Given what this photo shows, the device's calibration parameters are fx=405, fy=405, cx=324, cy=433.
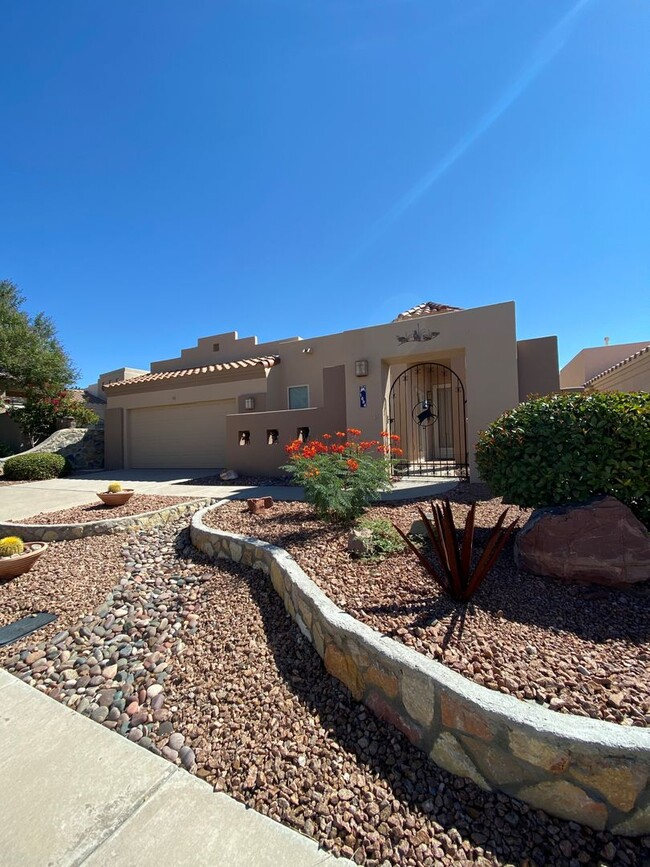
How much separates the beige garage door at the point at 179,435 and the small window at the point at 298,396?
1.98m

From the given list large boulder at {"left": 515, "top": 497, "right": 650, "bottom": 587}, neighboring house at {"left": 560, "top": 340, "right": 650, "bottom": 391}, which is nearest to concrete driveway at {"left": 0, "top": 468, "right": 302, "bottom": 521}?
large boulder at {"left": 515, "top": 497, "right": 650, "bottom": 587}

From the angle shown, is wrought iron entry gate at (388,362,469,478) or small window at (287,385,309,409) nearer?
wrought iron entry gate at (388,362,469,478)

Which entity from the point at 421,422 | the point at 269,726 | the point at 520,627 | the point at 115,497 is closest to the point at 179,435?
the point at 115,497

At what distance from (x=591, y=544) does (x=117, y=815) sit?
11.7ft

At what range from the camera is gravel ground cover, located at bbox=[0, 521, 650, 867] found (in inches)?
66.1

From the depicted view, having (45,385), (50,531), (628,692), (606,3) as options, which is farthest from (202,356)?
(628,692)

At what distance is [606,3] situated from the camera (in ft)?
17.7

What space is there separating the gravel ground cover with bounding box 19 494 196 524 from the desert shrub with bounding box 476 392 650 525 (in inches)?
220

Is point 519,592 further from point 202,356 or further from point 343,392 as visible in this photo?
point 202,356

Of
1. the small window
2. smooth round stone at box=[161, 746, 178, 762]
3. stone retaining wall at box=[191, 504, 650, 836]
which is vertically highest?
the small window

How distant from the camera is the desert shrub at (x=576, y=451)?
3.51 m

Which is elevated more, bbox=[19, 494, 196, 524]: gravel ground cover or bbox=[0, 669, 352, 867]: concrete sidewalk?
bbox=[19, 494, 196, 524]: gravel ground cover

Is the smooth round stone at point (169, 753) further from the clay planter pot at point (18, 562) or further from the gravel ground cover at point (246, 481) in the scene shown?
the gravel ground cover at point (246, 481)

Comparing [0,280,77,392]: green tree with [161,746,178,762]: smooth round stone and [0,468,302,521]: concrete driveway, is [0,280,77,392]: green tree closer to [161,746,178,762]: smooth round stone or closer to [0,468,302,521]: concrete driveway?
[0,468,302,521]: concrete driveway
